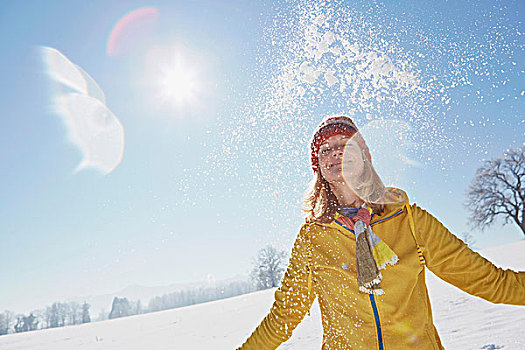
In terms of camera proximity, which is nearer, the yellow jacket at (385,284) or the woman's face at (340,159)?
the yellow jacket at (385,284)

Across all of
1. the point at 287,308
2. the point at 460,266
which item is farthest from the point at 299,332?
the point at 460,266

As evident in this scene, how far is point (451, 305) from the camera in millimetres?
7004

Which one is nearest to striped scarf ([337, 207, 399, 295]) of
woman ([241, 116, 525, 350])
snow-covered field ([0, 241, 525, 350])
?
woman ([241, 116, 525, 350])

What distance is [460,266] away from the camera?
1.62m

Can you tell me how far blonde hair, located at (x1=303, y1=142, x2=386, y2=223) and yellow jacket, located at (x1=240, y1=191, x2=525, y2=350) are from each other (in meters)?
0.05

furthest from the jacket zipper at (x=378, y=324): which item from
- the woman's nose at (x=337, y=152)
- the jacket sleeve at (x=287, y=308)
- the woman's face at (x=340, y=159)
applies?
the woman's nose at (x=337, y=152)

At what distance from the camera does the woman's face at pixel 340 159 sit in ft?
5.88

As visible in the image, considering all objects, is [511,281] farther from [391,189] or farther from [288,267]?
[288,267]

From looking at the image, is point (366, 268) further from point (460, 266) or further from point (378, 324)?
point (460, 266)

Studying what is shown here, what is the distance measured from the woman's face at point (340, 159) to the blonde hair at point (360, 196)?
0.04m

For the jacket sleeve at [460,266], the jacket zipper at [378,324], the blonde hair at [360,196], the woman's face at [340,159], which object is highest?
the woman's face at [340,159]

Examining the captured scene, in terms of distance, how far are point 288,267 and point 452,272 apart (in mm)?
741

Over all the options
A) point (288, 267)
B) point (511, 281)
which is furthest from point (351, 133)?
point (511, 281)

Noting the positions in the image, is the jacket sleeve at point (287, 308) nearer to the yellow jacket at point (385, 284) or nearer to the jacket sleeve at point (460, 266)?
the yellow jacket at point (385, 284)
